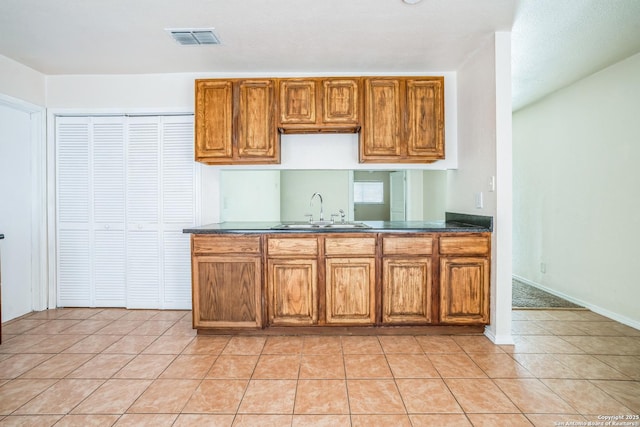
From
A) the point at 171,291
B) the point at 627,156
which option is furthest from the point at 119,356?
the point at 627,156

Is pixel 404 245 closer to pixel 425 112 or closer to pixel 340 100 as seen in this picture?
pixel 425 112

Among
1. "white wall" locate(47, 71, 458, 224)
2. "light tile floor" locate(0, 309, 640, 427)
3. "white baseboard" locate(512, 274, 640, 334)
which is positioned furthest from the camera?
"white wall" locate(47, 71, 458, 224)

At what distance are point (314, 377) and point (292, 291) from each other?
0.84 meters

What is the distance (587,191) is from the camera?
3.85 metres

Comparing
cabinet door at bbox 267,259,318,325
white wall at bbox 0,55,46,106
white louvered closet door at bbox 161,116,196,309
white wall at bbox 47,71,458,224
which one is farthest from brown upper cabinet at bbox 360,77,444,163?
white wall at bbox 0,55,46,106

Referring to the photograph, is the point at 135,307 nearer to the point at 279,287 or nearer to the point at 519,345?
the point at 279,287

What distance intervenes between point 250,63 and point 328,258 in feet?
6.44

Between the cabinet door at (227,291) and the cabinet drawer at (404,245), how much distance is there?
1070mm

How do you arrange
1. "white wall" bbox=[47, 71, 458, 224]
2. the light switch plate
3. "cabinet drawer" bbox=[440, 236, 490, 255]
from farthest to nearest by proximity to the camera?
"white wall" bbox=[47, 71, 458, 224], the light switch plate, "cabinet drawer" bbox=[440, 236, 490, 255]

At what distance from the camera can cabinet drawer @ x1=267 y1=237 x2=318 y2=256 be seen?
303 cm

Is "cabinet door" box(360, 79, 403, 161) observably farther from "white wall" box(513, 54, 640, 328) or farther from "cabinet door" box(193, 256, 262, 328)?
"white wall" box(513, 54, 640, 328)

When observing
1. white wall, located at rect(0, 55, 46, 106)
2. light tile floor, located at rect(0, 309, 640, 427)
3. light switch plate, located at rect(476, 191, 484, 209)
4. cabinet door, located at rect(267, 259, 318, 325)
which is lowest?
light tile floor, located at rect(0, 309, 640, 427)

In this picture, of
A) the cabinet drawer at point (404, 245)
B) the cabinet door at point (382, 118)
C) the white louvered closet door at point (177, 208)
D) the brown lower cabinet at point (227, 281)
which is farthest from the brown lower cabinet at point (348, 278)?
the white louvered closet door at point (177, 208)

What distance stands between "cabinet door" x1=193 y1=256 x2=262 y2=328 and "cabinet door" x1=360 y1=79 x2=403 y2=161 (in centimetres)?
148
